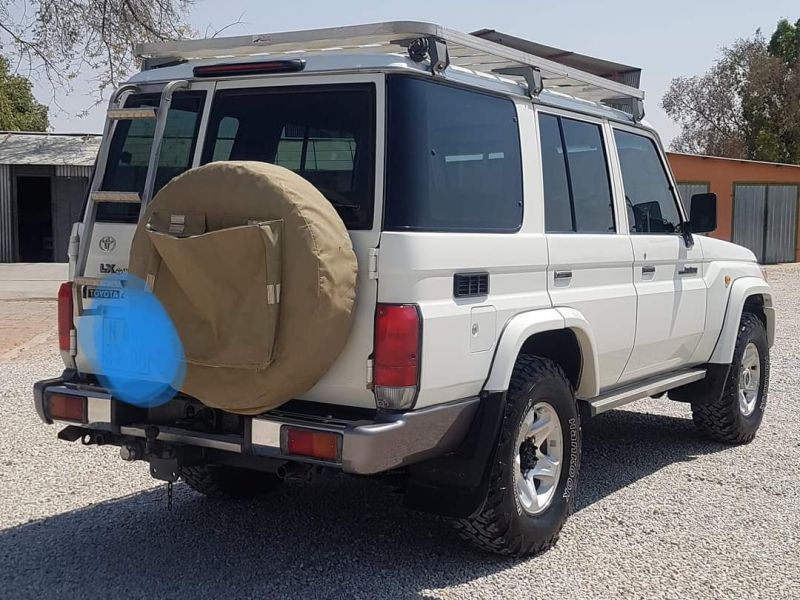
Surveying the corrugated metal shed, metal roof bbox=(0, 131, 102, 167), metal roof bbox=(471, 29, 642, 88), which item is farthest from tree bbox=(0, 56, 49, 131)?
metal roof bbox=(471, 29, 642, 88)

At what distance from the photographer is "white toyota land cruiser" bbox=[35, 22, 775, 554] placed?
376 cm

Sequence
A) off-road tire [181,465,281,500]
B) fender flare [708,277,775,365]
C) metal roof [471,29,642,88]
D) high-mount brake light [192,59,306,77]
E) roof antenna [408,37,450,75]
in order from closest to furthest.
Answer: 1. roof antenna [408,37,450,75]
2. high-mount brake light [192,59,306,77]
3. off-road tire [181,465,281,500]
4. fender flare [708,277,775,365]
5. metal roof [471,29,642,88]

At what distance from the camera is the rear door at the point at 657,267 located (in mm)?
5504

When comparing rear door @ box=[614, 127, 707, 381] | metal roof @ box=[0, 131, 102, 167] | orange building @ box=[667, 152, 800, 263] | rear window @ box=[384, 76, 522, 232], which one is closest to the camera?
rear window @ box=[384, 76, 522, 232]

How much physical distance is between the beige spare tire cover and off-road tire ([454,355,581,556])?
0.98m

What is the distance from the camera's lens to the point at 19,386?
8.70m

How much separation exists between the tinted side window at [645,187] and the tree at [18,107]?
33.1m

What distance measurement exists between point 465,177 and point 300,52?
0.99 meters

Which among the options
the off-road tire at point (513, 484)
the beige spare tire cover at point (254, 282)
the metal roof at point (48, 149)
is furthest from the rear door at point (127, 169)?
the metal roof at point (48, 149)

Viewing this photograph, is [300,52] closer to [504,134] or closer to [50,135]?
[504,134]

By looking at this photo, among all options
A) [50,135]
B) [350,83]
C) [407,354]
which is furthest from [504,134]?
[50,135]

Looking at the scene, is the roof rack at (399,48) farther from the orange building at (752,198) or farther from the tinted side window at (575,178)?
the orange building at (752,198)

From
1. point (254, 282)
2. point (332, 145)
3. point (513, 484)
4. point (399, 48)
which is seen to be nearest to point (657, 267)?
point (513, 484)

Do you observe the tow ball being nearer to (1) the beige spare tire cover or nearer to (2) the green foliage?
(1) the beige spare tire cover
